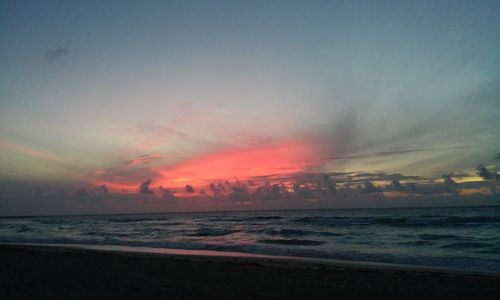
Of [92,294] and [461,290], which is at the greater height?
[92,294]

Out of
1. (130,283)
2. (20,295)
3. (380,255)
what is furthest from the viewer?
(380,255)

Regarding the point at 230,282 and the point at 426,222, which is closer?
the point at 230,282

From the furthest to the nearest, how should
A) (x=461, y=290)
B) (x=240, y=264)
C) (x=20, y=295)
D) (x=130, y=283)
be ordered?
(x=240, y=264)
(x=130, y=283)
(x=461, y=290)
(x=20, y=295)

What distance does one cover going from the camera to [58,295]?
855 centimetres

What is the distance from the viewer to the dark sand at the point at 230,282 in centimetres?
878

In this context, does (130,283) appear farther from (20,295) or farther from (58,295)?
(20,295)

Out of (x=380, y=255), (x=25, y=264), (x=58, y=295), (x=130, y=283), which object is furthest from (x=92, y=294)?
(x=380, y=255)

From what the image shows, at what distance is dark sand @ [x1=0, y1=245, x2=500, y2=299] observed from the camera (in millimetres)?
8781

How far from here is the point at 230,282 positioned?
10328 millimetres

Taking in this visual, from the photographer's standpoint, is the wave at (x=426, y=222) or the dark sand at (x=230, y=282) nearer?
the dark sand at (x=230, y=282)

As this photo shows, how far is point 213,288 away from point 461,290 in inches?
264

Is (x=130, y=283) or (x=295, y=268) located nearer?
(x=130, y=283)

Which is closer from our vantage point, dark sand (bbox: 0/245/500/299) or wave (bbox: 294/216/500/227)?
dark sand (bbox: 0/245/500/299)

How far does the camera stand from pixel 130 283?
33.3 ft
